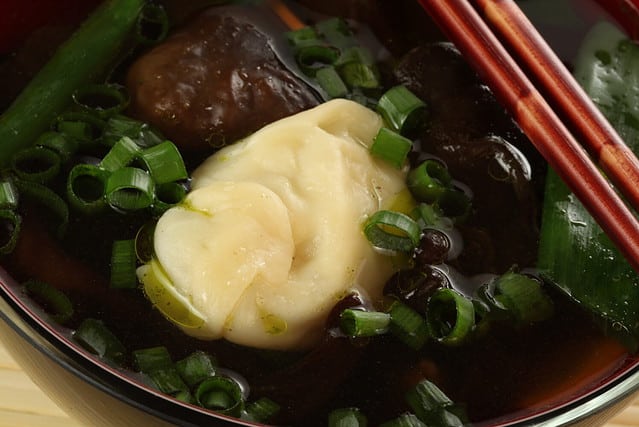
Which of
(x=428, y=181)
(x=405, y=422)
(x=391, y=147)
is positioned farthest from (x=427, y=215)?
(x=405, y=422)

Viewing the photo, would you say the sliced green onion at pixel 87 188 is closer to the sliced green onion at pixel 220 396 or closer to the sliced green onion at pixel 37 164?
the sliced green onion at pixel 37 164

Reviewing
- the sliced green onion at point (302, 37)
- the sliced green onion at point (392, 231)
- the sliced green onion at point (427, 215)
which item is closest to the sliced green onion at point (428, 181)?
the sliced green onion at point (427, 215)

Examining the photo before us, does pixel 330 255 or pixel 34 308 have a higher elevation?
pixel 34 308

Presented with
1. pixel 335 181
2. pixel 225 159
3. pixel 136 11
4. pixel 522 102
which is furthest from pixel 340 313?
pixel 136 11

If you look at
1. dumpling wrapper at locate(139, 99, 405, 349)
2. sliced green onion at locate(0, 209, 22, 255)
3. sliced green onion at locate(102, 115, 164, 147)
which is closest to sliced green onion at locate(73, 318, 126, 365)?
dumpling wrapper at locate(139, 99, 405, 349)

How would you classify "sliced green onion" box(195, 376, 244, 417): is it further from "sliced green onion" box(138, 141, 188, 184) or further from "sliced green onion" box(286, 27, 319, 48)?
"sliced green onion" box(286, 27, 319, 48)

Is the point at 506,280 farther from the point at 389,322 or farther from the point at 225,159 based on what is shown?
the point at 225,159
